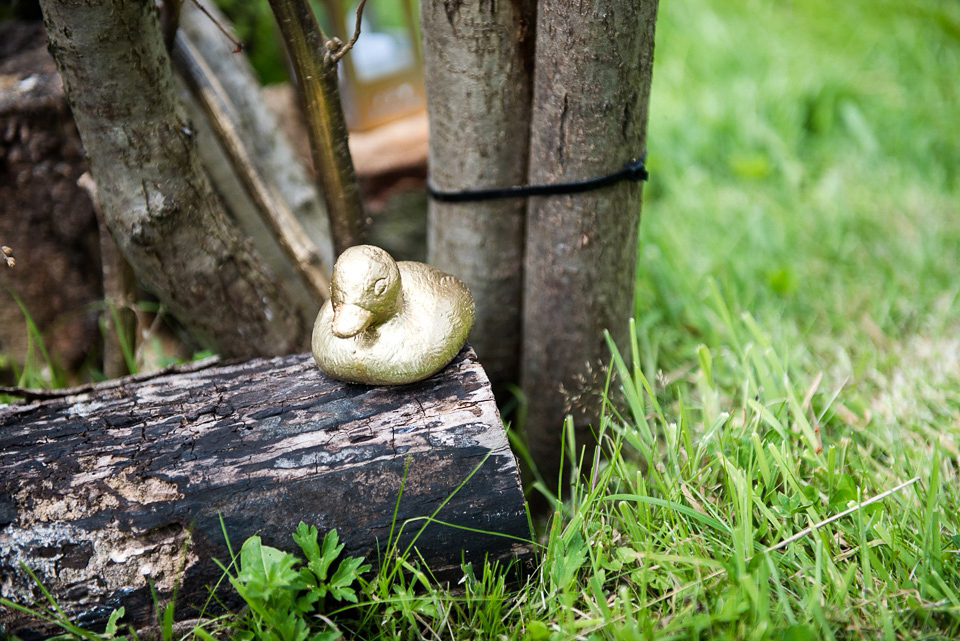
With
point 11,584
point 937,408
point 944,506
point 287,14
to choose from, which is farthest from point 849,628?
point 287,14

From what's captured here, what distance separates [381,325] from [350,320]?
0.10 metres

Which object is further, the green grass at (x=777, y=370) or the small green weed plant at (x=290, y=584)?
the green grass at (x=777, y=370)

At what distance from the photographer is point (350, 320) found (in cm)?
146

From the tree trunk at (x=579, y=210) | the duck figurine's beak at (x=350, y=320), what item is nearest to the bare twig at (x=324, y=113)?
the tree trunk at (x=579, y=210)

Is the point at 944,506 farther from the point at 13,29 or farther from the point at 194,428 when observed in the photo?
the point at 13,29

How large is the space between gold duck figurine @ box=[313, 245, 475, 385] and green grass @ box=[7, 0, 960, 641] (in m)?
0.43

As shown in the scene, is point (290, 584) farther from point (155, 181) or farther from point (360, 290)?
point (155, 181)

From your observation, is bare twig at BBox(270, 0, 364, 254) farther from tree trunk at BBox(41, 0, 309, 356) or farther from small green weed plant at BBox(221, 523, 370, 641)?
small green weed plant at BBox(221, 523, 370, 641)

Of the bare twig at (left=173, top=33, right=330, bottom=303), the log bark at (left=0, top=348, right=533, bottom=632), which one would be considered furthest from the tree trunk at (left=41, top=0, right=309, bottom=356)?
the log bark at (left=0, top=348, right=533, bottom=632)

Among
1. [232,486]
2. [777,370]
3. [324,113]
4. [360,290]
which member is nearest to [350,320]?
[360,290]

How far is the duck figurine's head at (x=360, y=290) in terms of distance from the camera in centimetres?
146

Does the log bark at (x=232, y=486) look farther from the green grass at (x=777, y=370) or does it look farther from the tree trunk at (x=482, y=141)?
the tree trunk at (x=482, y=141)

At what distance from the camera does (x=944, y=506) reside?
5.43 ft

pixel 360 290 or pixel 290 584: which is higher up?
pixel 360 290
